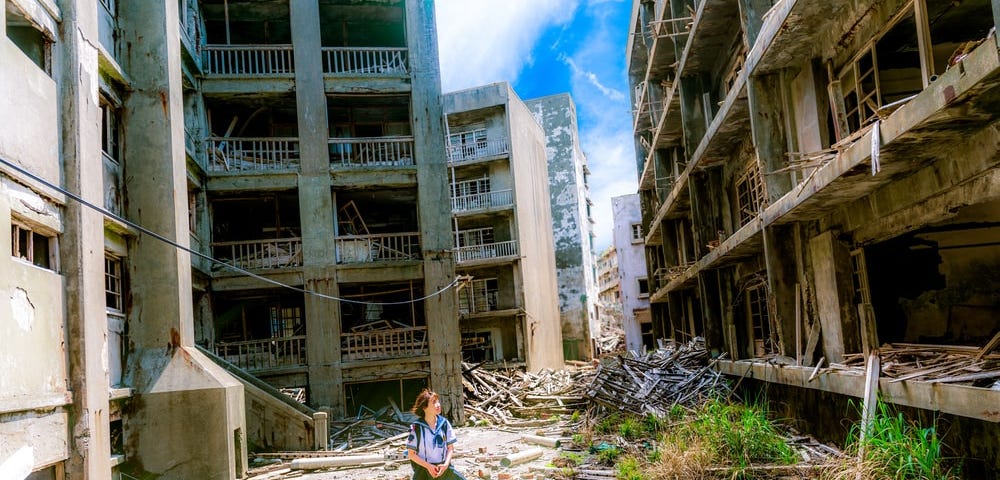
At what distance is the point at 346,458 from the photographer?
14.5 metres

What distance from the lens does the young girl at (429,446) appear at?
297 inches

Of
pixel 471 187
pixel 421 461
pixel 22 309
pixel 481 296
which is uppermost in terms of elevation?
pixel 471 187

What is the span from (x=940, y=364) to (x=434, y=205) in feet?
49.6

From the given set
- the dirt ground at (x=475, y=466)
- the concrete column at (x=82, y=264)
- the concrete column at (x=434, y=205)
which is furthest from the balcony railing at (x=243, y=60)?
the dirt ground at (x=475, y=466)

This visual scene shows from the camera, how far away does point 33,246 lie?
9547 mm

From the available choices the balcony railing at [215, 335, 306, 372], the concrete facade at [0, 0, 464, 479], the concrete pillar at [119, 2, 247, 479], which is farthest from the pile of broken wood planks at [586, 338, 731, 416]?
the concrete pillar at [119, 2, 247, 479]

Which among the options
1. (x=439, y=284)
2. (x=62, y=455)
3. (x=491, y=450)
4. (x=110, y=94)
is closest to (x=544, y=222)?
(x=439, y=284)

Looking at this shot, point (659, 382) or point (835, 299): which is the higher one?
point (835, 299)

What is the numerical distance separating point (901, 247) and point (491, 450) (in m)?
9.46

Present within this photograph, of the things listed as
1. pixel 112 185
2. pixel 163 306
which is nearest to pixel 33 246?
pixel 112 185

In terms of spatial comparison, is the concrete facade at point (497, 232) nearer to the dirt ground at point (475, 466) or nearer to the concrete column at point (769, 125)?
the dirt ground at point (475, 466)

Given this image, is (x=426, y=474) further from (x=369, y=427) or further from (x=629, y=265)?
(x=629, y=265)

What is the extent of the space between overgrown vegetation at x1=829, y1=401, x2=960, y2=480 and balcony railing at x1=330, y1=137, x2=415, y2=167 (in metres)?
16.1

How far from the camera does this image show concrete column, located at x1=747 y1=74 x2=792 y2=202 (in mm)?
11508
